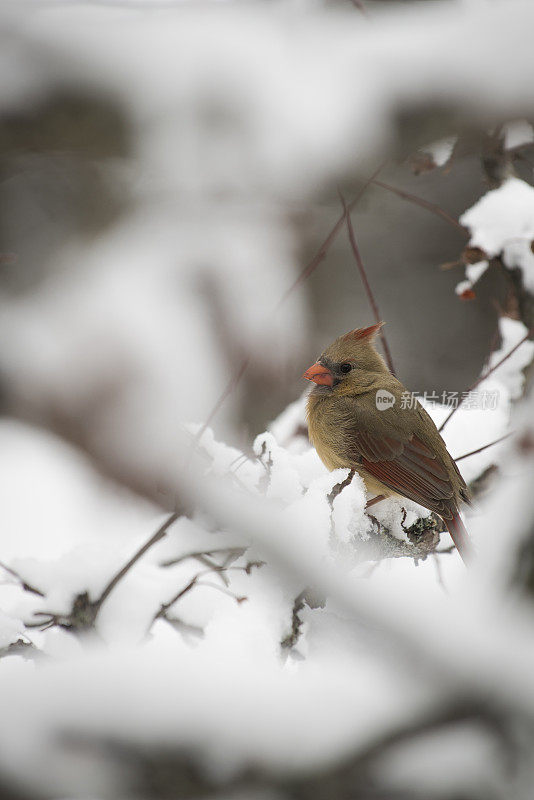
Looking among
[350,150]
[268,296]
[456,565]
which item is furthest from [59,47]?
[268,296]

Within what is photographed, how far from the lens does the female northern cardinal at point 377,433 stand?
1.85 m

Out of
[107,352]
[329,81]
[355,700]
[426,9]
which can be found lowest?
[355,700]

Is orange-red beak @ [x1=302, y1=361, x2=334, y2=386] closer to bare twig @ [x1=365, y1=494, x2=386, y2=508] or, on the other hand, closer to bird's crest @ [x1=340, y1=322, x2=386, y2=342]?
bird's crest @ [x1=340, y1=322, x2=386, y2=342]

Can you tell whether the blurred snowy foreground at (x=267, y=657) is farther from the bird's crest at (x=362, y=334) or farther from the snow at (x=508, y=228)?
the snow at (x=508, y=228)

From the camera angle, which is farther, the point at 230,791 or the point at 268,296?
the point at 268,296

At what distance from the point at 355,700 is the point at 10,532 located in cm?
237

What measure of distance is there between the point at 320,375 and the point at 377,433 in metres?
0.25

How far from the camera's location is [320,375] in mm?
2188

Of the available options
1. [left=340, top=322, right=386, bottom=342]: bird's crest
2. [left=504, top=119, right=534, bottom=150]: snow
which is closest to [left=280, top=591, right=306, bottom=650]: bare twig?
[left=340, top=322, right=386, bottom=342]: bird's crest

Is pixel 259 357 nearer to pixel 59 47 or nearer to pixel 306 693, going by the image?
pixel 306 693

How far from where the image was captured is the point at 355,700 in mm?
1425

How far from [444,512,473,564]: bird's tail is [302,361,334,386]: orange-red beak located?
574mm

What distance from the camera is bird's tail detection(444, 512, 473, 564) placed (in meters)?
1.79

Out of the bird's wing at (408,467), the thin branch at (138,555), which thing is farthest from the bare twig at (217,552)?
the bird's wing at (408,467)
